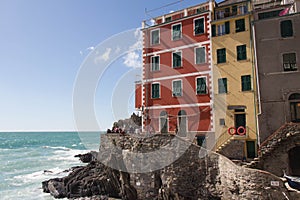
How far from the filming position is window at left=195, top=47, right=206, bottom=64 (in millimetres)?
21966

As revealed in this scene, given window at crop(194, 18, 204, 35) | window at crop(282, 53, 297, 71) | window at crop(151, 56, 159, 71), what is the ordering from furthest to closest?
window at crop(151, 56, 159, 71) < window at crop(194, 18, 204, 35) < window at crop(282, 53, 297, 71)

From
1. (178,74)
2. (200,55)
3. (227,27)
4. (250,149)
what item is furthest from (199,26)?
(250,149)

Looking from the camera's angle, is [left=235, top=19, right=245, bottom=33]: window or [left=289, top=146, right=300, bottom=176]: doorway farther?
[left=235, top=19, right=245, bottom=33]: window

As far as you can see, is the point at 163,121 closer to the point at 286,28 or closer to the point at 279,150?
the point at 279,150

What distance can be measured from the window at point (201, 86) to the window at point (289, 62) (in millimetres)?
6506

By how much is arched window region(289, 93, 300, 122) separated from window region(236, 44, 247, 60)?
5.02m

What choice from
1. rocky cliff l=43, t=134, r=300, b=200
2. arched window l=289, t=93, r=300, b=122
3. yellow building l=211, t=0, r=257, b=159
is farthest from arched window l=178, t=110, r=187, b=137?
arched window l=289, t=93, r=300, b=122

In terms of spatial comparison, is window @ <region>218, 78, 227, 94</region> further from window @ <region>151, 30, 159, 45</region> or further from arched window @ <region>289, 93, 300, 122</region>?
window @ <region>151, 30, 159, 45</region>

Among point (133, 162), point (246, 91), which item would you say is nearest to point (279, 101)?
point (246, 91)

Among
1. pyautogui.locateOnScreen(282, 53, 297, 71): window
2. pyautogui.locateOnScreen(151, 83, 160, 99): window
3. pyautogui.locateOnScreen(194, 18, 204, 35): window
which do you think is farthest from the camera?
pyautogui.locateOnScreen(151, 83, 160, 99): window

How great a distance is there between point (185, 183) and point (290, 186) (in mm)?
6793

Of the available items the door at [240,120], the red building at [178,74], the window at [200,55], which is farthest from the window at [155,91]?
the door at [240,120]

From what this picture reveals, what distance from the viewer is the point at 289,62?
17.8 meters

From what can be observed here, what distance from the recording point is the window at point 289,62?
17.7 meters
